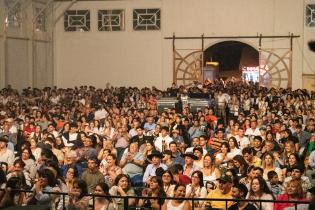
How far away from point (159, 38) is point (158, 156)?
18800mm

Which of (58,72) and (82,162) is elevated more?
(58,72)

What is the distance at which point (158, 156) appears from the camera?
11.0 meters

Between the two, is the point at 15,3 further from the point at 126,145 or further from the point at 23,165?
the point at 23,165

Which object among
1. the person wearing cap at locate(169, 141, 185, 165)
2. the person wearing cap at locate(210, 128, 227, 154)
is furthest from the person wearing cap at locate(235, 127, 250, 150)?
the person wearing cap at locate(169, 141, 185, 165)

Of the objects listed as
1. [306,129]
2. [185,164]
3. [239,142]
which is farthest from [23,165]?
[306,129]

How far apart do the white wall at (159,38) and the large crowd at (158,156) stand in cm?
722

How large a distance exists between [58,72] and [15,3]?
5.44m

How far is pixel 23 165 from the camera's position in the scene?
10.5 m

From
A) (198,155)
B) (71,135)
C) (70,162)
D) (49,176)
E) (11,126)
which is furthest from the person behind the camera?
(11,126)

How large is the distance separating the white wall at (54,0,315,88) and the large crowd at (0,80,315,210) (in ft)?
23.7

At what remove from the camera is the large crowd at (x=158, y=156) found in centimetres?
837

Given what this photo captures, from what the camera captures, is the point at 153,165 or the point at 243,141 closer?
the point at 153,165

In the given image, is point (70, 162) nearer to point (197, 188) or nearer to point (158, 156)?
point (158, 156)

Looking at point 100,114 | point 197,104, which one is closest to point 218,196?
point 100,114
